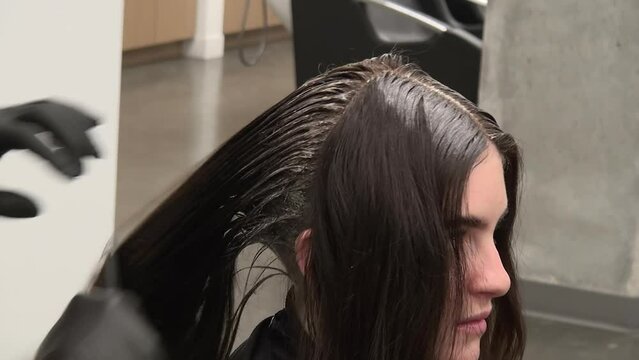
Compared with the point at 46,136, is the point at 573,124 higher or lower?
lower

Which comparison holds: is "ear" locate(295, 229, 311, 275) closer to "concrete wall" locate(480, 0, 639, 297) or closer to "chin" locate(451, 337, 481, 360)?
"chin" locate(451, 337, 481, 360)

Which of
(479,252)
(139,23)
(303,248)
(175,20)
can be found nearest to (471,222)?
(479,252)

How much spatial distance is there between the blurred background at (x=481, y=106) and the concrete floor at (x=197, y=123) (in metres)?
0.01

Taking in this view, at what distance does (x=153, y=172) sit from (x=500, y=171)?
3.30 meters

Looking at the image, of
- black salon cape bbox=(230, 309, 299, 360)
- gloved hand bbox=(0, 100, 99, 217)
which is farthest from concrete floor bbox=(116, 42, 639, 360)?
gloved hand bbox=(0, 100, 99, 217)

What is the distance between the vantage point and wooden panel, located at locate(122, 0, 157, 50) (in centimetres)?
613

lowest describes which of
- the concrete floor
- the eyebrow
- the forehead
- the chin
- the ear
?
the concrete floor

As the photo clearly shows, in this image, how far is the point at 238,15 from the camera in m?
6.97

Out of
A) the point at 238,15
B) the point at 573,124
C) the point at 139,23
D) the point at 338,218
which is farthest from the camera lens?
the point at 238,15

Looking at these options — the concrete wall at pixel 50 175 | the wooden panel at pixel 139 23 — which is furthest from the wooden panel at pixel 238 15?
the concrete wall at pixel 50 175

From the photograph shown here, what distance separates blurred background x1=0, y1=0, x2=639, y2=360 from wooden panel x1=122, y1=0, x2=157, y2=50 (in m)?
1.07

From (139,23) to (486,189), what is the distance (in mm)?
5326

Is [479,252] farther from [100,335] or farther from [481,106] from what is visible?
[481,106]

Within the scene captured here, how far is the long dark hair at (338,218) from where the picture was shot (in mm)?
1026
